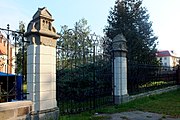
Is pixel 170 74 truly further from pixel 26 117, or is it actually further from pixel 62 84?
pixel 26 117

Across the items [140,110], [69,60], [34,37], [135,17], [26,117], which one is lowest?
[140,110]

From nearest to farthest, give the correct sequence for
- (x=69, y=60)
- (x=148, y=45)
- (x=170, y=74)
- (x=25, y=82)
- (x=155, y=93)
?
(x=25, y=82)
(x=69, y=60)
(x=155, y=93)
(x=170, y=74)
(x=148, y=45)

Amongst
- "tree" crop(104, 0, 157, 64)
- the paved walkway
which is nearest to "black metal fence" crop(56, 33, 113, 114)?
the paved walkway

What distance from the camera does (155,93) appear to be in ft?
34.9

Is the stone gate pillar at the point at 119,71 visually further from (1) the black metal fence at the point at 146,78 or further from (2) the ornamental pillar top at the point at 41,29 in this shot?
(2) the ornamental pillar top at the point at 41,29

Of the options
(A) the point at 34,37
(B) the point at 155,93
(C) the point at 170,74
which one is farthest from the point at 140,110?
(C) the point at 170,74

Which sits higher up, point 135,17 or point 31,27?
point 135,17

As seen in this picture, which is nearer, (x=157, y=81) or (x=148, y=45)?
(x=157, y=81)

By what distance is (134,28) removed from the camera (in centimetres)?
1588

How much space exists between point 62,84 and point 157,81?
5.46 m

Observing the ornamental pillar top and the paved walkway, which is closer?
the ornamental pillar top

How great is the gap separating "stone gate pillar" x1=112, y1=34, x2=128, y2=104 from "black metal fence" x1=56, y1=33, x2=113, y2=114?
0.27 m

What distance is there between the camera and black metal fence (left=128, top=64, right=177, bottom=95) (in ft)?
30.9

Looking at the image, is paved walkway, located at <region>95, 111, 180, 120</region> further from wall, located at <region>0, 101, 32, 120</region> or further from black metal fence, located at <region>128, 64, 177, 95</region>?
wall, located at <region>0, 101, 32, 120</region>
